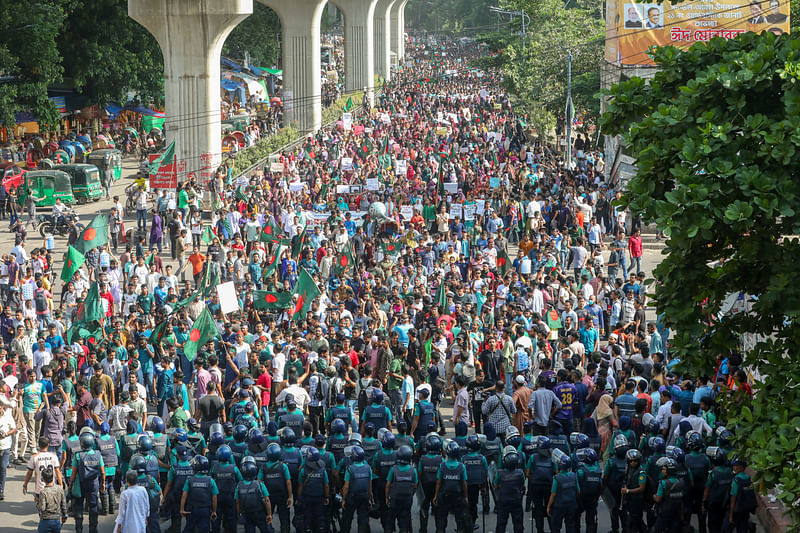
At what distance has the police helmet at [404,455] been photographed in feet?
41.8

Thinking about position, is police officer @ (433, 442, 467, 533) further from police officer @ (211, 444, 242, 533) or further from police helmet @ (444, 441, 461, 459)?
police officer @ (211, 444, 242, 533)

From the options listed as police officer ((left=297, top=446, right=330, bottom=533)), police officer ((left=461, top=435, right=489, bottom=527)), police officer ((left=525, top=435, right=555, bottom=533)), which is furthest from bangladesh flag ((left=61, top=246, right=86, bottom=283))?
police officer ((left=525, top=435, right=555, bottom=533))

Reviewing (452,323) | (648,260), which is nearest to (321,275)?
(452,323)

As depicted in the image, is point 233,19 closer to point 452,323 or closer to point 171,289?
point 171,289

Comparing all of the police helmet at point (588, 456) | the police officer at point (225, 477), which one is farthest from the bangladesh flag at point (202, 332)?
the police helmet at point (588, 456)

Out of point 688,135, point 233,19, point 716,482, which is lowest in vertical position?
point 716,482

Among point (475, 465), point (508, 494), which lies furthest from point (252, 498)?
point (508, 494)

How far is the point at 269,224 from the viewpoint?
1035 inches

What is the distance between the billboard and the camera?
36.9 metres

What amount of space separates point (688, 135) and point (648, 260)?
20338 millimetres

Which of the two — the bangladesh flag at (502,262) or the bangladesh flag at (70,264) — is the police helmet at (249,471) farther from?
the bangladesh flag at (502,262)

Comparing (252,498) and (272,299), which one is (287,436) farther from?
(272,299)

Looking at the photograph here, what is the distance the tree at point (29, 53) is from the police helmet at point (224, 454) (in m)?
28.2

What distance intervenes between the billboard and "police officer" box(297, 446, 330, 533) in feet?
87.5
